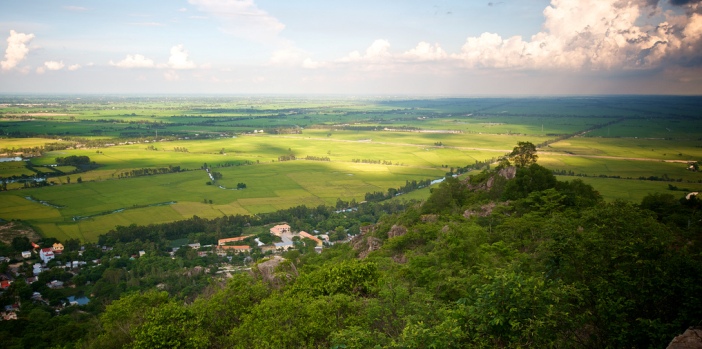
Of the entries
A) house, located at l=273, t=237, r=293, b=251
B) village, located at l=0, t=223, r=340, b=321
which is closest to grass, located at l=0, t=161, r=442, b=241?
village, located at l=0, t=223, r=340, b=321

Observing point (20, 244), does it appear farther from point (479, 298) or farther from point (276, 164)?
point (276, 164)

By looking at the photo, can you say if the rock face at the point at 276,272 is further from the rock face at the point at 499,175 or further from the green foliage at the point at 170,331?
the rock face at the point at 499,175

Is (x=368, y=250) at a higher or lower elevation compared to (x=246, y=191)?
higher

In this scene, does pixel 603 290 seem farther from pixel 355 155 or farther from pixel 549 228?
pixel 355 155

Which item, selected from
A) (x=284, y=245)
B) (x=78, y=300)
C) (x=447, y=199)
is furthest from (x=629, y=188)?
(x=78, y=300)

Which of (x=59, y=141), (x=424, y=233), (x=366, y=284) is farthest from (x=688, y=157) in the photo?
(x=59, y=141)

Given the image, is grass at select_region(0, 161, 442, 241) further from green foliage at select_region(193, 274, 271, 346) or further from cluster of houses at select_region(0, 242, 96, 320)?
green foliage at select_region(193, 274, 271, 346)

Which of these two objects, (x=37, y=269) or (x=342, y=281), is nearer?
(x=342, y=281)

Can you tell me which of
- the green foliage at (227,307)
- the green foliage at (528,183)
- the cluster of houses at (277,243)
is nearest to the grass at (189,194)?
the cluster of houses at (277,243)

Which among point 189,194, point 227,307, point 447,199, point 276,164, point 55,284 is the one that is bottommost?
point 55,284
